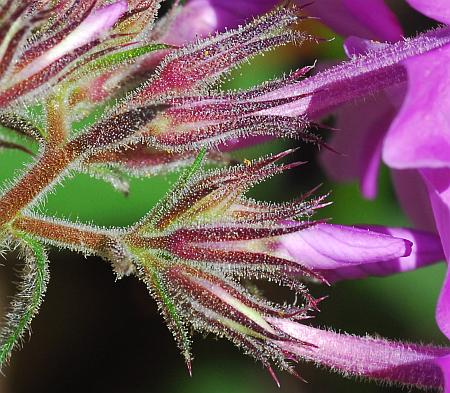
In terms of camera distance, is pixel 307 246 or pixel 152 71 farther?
pixel 152 71

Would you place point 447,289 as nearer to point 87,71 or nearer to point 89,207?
point 87,71

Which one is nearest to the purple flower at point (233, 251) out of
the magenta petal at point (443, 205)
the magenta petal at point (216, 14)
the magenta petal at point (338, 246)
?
the magenta petal at point (338, 246)

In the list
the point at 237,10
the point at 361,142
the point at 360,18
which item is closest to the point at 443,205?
the point at 360,18

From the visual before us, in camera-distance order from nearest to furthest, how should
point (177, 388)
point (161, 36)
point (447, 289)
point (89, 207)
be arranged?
point (447, 289), point (161, 36), point (89, 207), point (177, 388)

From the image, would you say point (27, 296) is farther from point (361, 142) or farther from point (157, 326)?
point (157, 326)

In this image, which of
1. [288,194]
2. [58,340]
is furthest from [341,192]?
[58,340]

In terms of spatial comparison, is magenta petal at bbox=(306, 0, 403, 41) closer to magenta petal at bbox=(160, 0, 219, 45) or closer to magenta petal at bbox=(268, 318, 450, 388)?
magenta petal at bbox=(160, 0, 219, 45)

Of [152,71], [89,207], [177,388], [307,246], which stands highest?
[152,71]
